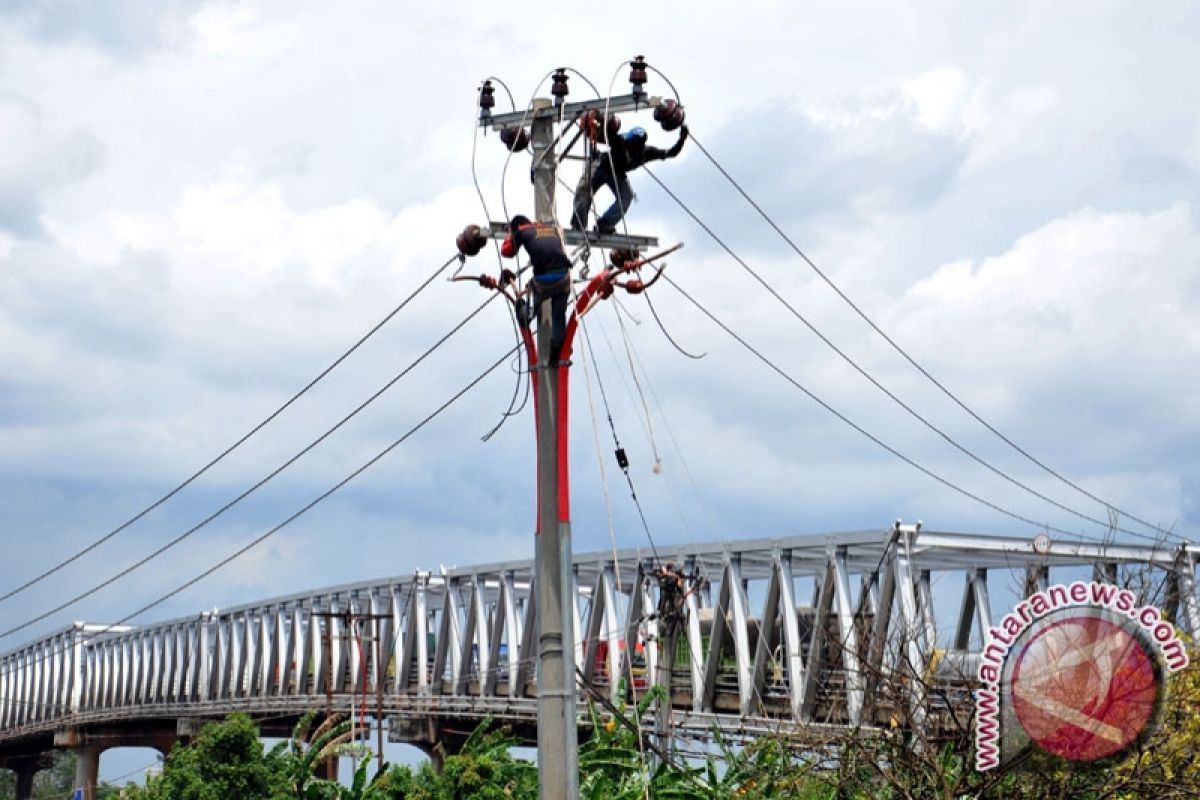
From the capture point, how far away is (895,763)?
65.0 feet

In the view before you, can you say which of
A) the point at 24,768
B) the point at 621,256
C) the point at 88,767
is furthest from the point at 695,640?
the point at 24,768

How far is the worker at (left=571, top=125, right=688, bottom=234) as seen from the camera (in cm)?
2031

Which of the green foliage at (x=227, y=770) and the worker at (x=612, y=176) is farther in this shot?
the green foliage at (x=227, y=770)

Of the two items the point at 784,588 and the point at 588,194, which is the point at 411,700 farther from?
the point at 588,194

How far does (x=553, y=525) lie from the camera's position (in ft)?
60.0

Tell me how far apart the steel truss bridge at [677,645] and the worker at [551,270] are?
136 inches

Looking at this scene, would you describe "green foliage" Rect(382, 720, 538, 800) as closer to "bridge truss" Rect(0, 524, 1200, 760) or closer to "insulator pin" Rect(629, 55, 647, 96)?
"bridge truss" Rect(0, 524, 1200, 760)

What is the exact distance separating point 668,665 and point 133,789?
21.7 m

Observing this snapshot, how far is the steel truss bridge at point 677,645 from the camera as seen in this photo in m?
24.8

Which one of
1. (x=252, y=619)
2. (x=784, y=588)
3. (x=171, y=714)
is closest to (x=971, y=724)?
(x=784, y=588)

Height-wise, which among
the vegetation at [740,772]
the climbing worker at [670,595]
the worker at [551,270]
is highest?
the worker at [551,270]

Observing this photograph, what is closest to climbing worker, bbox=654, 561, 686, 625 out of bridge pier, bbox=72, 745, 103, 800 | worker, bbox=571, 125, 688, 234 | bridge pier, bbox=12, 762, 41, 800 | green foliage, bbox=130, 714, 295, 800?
green foliage, bbox=130, 714, 295, 800

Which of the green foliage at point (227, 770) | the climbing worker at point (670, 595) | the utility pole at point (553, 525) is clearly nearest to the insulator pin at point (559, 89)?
the utility pole at point (553, 525)

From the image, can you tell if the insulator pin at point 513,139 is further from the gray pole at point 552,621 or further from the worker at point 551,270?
the gray pole at point 552,621
